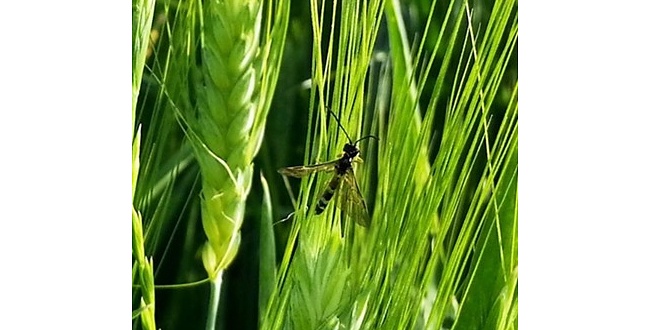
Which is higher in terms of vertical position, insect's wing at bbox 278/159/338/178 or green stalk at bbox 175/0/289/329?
green stalk at bbox 175/0/289/329

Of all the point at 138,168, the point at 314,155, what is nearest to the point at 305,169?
the point at 314,155

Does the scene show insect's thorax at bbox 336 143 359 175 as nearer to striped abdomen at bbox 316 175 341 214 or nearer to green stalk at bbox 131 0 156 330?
striped abdomen at bbox 316 175 341 214

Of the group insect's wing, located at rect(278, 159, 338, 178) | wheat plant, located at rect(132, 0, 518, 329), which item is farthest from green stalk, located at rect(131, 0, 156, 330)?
insect's wing, located at rect(278, 159, 338, 178)

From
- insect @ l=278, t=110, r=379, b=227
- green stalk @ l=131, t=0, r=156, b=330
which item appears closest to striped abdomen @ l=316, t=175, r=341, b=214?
insect @ l=278, t=110, r=379, b=227

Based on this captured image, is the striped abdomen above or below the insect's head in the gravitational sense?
below

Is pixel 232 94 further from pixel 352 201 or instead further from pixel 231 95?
pixel 352 201

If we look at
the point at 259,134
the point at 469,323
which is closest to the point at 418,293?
the point at 469,323

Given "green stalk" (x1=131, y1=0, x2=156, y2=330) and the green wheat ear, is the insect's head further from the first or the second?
"green stalk" (x1=131, y1=0, x2=156, y2=330)

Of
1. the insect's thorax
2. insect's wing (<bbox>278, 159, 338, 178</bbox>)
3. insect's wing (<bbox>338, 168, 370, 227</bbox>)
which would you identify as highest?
the insect's thorax

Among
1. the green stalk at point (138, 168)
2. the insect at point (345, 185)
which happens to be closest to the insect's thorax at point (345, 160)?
the insect at point (345, 185)
